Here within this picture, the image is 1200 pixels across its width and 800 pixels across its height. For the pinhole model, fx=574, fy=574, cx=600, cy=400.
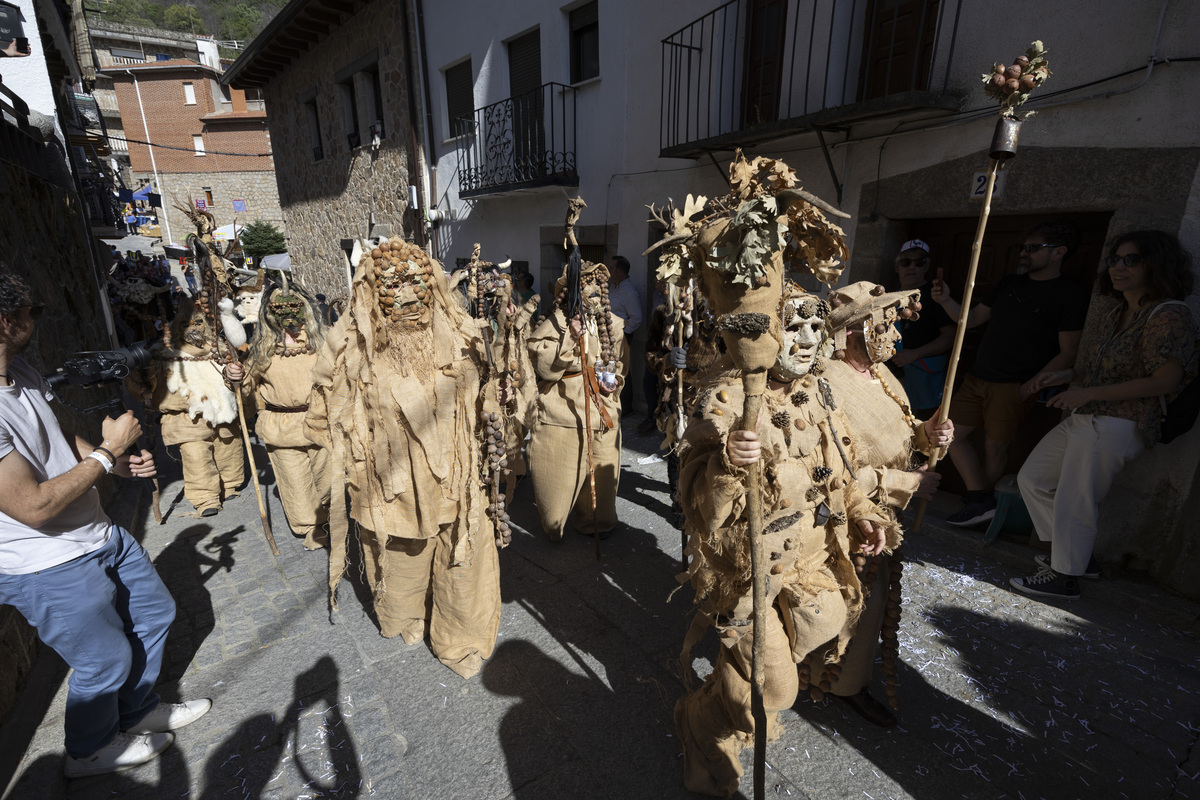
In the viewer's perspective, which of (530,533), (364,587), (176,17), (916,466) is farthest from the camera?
(176,17)

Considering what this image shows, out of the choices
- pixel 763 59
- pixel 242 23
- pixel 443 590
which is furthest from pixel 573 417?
pixel 242 23

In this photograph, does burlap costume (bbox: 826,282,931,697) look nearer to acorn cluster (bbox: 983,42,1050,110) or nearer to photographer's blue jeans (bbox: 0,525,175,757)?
acorn cluster (bbox: 983,42,1050,110)

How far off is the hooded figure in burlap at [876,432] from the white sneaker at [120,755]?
3091 mm

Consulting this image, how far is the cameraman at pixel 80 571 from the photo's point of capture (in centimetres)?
203

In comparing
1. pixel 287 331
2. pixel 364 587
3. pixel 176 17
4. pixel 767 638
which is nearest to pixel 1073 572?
pixel 767 638

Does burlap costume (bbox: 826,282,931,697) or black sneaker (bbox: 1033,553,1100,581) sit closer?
burlap costume (bbox: 826,282,931,697)

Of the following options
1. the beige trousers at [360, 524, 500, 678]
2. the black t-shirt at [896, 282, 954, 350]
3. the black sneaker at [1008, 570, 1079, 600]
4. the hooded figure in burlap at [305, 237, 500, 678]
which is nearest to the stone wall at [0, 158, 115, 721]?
the hooded figure in burlap at [305, 237, 500, 678]

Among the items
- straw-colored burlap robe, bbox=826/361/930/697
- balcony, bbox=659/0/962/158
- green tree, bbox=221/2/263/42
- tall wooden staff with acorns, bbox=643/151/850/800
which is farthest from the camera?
green tree, bbox=221/2/263/42

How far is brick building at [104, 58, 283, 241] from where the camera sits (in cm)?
3062

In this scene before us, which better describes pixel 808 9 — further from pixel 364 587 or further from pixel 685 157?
pixel 364 587

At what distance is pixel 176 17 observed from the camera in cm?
5016

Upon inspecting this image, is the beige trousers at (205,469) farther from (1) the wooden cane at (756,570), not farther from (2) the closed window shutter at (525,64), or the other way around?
(2) the closed window shutter at (525,64)

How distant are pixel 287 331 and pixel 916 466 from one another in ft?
13.5

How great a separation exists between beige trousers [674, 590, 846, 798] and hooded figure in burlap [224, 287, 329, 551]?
3.36m
